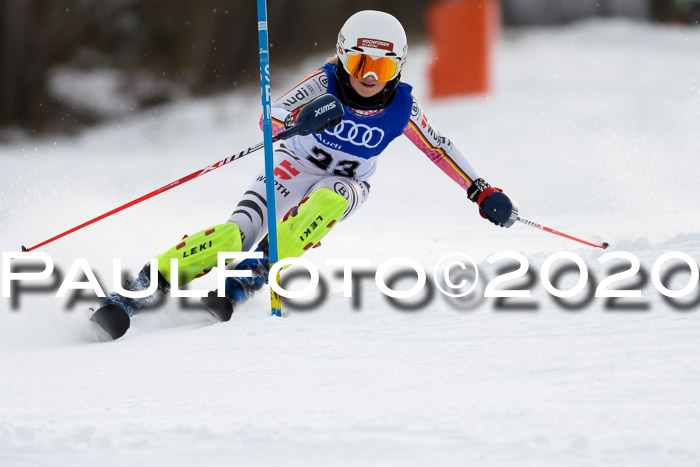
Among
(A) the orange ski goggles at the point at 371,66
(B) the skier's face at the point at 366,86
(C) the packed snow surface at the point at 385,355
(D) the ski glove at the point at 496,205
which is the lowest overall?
(C) the packed snow surface at the point at 385,355

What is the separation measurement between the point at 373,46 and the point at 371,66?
80mm

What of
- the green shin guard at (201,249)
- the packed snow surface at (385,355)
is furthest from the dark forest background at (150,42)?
the green shin guard at (201,249)

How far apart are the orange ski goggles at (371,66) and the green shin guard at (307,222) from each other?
0.50 metres

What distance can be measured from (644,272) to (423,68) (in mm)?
9946

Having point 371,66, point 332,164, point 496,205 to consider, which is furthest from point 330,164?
point 496,205

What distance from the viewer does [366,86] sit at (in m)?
3.54

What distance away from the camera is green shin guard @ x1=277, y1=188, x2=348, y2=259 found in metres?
3.38

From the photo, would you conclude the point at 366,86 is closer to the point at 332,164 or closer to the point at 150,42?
the point at 332,164

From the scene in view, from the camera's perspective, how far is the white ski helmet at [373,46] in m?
3.44

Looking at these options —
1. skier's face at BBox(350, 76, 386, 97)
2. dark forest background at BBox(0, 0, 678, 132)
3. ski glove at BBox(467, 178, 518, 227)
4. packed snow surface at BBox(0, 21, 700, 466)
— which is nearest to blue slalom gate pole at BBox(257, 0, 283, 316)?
packed snow surface at BBox(0, 21, 700, 466)

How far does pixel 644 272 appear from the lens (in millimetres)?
3314

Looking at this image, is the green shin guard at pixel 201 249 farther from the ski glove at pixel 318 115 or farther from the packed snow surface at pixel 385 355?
the ski glove at pixel 318 115

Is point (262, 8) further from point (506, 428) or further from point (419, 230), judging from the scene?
point (419, 230)

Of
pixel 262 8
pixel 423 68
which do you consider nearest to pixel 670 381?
pixel 262 8
